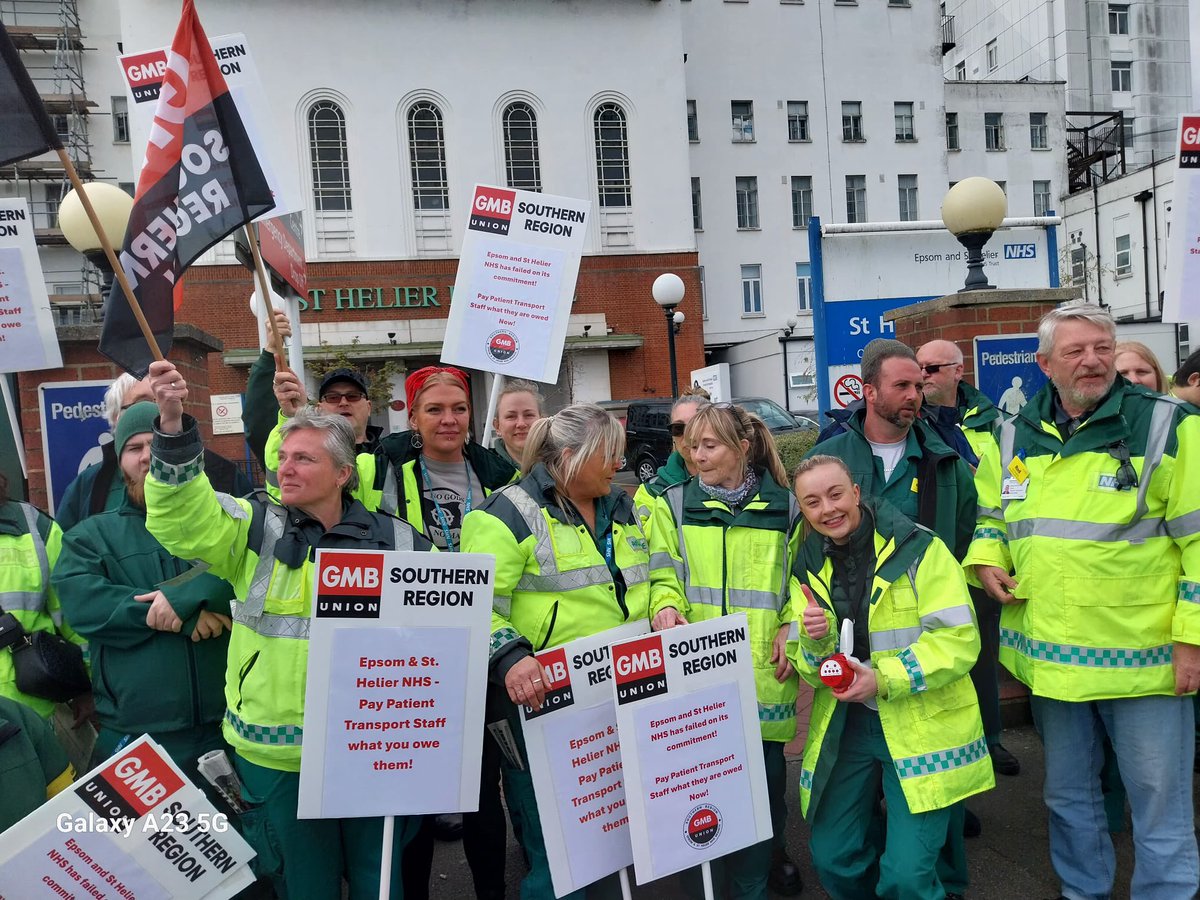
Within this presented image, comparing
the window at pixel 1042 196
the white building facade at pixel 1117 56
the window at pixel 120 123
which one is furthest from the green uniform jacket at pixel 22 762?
the white building facade at pixel 1117 56

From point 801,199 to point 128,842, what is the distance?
115ft

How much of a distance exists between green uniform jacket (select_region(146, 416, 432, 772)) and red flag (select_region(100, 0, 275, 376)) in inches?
28.1

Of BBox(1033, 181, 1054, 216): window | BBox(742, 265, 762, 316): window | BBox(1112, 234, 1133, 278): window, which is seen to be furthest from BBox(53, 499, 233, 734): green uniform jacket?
BBox(1033, 181, 1054, 216): window

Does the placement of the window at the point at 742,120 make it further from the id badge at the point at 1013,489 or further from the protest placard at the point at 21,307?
the id badge at the point at 1013,489

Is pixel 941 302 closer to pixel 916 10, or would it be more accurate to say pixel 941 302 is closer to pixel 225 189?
pixel 225 189

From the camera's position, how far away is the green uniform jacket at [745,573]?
124 inches

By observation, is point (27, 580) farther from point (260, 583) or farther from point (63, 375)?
point (63, 375)

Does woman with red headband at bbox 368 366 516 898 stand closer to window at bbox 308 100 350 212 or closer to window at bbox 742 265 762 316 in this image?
window at bbox 308 100 350 212

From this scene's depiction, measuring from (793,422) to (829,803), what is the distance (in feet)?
56.8

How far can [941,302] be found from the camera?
17.7ft

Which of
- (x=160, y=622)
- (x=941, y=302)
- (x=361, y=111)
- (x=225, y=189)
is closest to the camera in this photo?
(x=160, y=622)

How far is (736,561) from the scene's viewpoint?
3.19 metres

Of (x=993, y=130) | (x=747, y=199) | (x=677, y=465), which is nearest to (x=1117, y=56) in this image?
(x=993, y=130)

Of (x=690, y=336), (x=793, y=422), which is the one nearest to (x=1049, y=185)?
(x=690, y=336)
